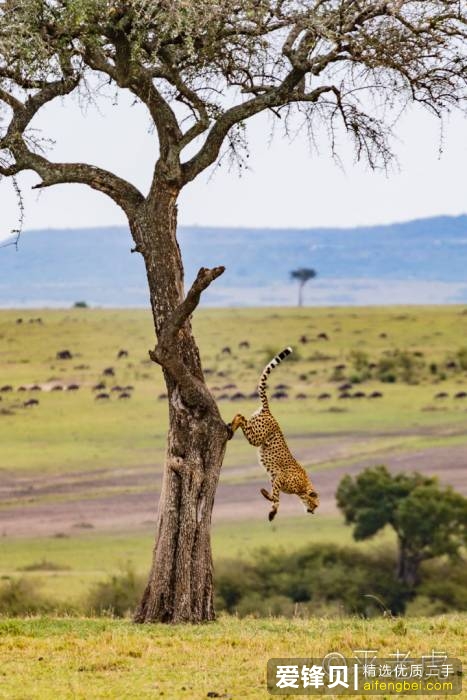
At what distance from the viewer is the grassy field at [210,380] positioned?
78.3 metres

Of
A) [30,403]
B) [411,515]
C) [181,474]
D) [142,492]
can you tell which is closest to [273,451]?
[181,474]

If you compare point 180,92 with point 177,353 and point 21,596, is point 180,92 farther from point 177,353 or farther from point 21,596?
point 21,596

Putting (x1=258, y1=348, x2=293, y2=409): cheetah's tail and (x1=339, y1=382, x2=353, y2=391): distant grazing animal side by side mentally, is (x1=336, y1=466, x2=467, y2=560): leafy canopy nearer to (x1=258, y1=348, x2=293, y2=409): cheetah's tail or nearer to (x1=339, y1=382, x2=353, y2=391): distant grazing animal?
(x1=339, y1=382, x2=353, y2=391): distant grazing animal

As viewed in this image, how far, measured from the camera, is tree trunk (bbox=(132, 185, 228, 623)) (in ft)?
55.7

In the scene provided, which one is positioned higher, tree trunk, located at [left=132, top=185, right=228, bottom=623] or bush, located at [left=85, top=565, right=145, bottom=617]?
tree trunk, located at [left=132, top=185, right=228, bottom=623]

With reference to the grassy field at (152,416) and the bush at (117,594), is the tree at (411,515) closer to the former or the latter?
the grassy field at (152,416)

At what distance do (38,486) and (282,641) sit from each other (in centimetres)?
6006

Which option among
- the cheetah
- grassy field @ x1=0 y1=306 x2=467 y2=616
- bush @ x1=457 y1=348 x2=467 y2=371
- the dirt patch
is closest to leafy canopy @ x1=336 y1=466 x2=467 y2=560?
grassy field @ x1=0 y1=306 x2=467 y2=616

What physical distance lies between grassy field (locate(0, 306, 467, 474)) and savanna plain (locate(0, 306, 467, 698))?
4.6 inches

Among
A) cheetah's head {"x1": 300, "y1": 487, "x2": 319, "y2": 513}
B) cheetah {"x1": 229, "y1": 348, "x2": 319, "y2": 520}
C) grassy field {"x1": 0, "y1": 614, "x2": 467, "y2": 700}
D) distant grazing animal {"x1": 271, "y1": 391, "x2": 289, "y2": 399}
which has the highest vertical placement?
cheetah {"x1": 229, "y1": 348, "x2": 319, "y2": 520}

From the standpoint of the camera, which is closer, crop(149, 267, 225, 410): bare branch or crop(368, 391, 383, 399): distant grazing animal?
crop(149, 267, 225, 410): bare branch

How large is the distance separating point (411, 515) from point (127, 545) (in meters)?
12.4

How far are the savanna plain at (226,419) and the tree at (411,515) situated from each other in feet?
5.19

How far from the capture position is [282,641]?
1416cm
